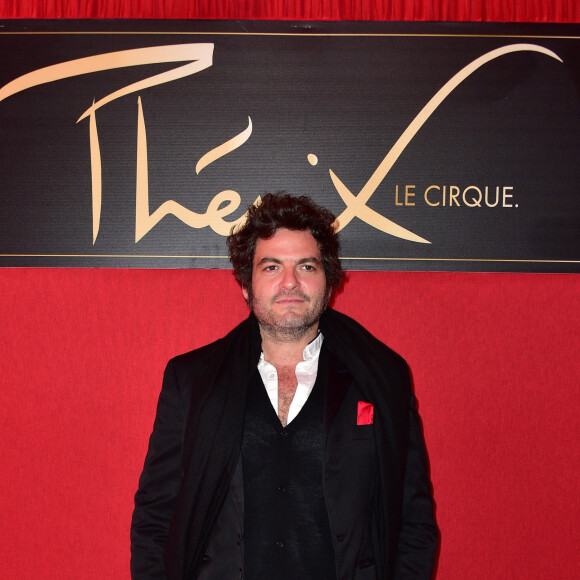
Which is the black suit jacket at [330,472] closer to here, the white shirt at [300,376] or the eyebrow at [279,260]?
the white shirt at [300,376]

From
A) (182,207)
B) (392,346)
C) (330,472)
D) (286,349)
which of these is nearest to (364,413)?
(330,472)

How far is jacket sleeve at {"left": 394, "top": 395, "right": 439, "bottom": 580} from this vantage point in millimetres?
1793

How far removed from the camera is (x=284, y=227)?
6.72ft

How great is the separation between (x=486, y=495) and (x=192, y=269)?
141 cm

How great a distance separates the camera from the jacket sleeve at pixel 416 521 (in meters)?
1.79

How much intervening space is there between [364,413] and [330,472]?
8.4 inches

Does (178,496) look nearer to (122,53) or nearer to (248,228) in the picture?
(248,228)

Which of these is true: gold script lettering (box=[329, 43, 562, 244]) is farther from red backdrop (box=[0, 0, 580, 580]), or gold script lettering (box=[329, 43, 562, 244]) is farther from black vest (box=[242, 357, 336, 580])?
black vest (box=[242, 357, 336, 580])

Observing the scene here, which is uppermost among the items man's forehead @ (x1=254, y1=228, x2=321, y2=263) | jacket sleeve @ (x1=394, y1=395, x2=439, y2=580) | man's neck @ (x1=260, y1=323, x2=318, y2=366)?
man's forehead @ (x1=254, y1=228, x2=321, y2=263)

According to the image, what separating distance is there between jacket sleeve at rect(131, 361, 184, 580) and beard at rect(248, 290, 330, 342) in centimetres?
36

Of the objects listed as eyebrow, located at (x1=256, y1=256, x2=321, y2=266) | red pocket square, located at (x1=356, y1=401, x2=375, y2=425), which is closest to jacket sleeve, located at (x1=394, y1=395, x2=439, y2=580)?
red pocket square, located at (x1=356, y1=401, x2=375, y2=425)

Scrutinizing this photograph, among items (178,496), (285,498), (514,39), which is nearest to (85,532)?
(178,496)

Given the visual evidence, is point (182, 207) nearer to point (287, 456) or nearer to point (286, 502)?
point (287, 456)

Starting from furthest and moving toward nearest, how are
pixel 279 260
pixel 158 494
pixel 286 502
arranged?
pixel 279 260
pixel 158 494
pixel 286 502
